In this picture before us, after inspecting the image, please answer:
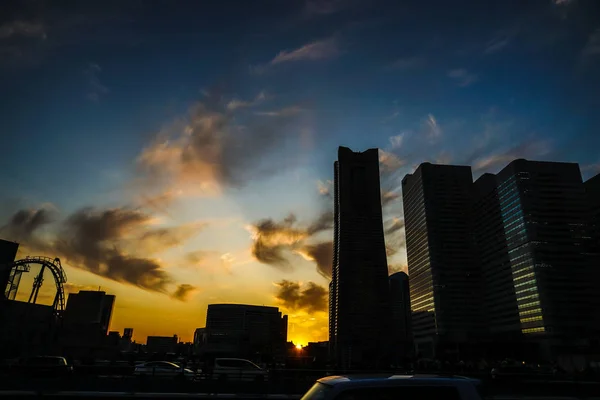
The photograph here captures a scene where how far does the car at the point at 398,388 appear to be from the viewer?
5260 mm

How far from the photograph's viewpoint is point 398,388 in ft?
17.5

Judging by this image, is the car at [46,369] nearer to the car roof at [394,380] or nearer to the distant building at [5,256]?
the car roof at [394,380]

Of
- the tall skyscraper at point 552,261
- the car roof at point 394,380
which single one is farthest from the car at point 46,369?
the tall skyscraper at point 552,261

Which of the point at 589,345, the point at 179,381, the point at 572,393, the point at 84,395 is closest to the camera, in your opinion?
the point at 84,395

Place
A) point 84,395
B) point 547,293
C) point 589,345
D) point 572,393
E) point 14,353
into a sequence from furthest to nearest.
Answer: point 547,293 < point 589,345 < point 14,353 < point 572,393 < point 84,395

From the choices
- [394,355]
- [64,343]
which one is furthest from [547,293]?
[64,343]

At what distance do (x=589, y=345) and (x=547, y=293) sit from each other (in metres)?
32.1

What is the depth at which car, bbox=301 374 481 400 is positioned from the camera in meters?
5.26

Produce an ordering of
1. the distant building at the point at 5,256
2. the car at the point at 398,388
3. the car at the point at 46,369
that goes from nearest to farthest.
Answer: the car at the point at 398,388 → the car at the point at 46,369 → the distant building at the point at 5,256

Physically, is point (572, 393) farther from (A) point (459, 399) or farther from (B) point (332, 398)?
(B) point (332, 398)

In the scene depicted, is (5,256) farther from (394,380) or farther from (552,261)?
(552,261)

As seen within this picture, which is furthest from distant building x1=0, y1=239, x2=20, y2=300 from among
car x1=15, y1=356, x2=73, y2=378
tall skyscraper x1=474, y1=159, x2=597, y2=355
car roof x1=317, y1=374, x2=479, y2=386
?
tall skyscraper x1=474, y1=159, x2=597, y2=355

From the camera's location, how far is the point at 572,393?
715 inches

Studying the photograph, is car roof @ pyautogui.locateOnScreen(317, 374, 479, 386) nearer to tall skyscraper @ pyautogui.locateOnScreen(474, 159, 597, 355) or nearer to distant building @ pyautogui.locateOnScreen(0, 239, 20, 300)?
distant building @ pyautogui.locateOnScreen(0, 239, 20, 300)
